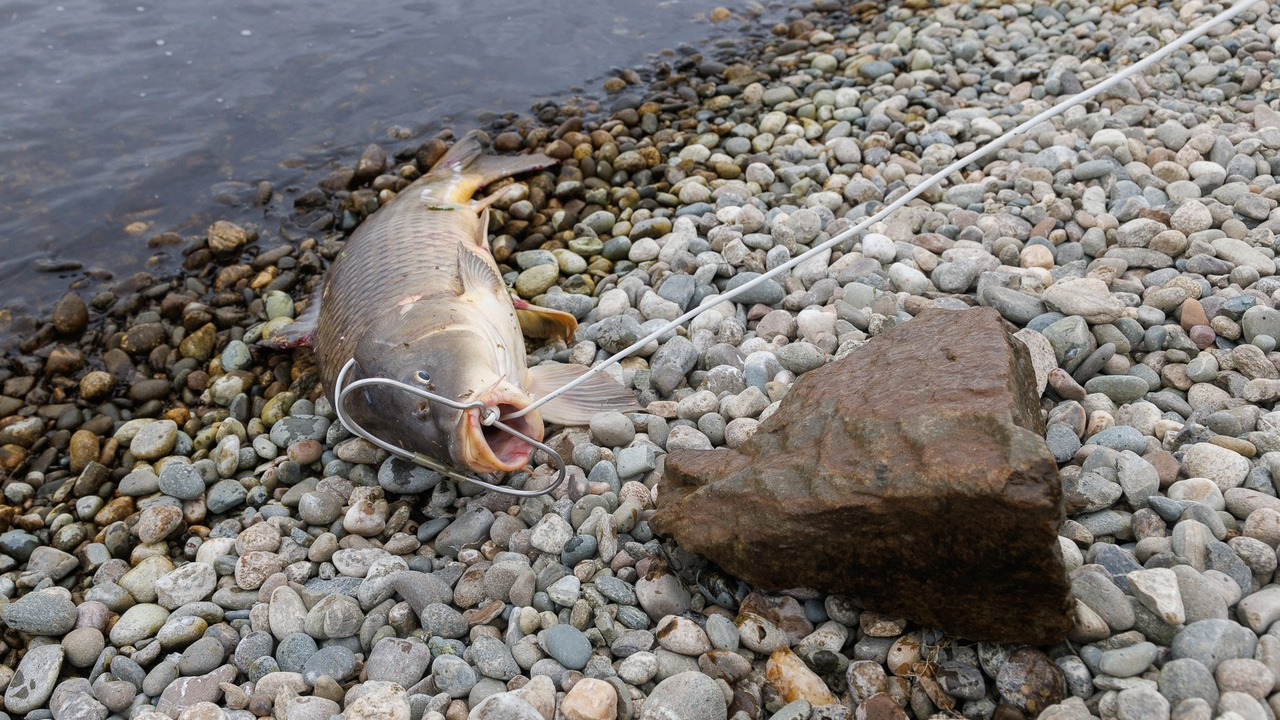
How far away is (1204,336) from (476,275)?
3805 millimetres

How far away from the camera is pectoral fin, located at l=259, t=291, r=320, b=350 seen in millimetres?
5527

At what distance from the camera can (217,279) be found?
6.67 meters

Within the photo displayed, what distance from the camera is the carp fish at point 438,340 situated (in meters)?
4.11

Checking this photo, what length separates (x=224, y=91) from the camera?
8930 millimetres

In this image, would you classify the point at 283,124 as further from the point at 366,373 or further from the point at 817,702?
the point at 817,702

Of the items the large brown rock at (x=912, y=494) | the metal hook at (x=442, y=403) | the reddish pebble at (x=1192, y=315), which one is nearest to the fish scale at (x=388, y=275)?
the metal hook at (x=442, y=403)

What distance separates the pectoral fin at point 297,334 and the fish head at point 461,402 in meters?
1.34

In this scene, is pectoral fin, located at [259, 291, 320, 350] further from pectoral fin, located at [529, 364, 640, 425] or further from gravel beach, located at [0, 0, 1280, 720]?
pectoral fin, located at [529, 364, 640, 425]

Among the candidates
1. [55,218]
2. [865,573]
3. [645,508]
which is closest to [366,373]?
[645,508]

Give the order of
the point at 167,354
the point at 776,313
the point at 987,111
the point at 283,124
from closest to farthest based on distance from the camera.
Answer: the point at 776,313
the point at 167,354
the point at 987,111
the point at 283,124

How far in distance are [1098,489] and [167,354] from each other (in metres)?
5.81

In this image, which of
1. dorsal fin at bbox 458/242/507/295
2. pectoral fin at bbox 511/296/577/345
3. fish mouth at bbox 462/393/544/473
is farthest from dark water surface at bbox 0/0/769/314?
fish mouth at bbox 462/393/544/473

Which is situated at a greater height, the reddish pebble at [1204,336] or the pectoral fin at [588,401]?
the reddish pebble at [1204,336]

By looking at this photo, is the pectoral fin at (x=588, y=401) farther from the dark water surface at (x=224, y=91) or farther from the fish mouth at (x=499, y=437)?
the dark water surface at (x=224, y=91)
